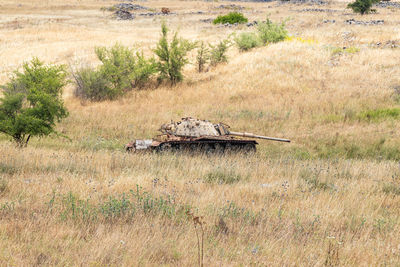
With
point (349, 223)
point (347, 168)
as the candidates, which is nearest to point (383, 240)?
point (349, 223)

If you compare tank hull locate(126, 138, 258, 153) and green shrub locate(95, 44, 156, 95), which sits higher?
green shrub locate(95, 44, 156, 95)

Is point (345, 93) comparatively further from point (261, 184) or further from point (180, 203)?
point (180, 203)

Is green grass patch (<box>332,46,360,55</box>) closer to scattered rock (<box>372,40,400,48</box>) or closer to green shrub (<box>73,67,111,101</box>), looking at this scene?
scattered rock (<box>372,40,400,48</box>)

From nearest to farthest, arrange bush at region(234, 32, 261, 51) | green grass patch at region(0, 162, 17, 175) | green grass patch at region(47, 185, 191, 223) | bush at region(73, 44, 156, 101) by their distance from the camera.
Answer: green grass patch at region(47, 185, 191, 223) < green grass patch at region(0, 162, 17, 175) < bush at region(73, 44, 156, 101) < bush at region(234, 32, 261, 51)

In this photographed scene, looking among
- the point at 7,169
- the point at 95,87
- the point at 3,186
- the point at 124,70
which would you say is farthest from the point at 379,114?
the point at 3,186

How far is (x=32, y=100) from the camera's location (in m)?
11.9

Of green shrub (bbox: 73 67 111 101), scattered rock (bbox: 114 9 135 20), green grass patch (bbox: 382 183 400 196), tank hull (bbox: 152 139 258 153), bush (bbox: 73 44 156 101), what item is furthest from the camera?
scattered rock (bbox: 114 9 135 20)

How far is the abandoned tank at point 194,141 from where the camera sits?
1134 cm

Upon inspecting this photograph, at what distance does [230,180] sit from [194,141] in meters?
3.32

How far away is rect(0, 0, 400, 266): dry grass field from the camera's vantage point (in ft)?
14.9

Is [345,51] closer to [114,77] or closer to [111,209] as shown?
[114,77]

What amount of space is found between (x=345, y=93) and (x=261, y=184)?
12.5m

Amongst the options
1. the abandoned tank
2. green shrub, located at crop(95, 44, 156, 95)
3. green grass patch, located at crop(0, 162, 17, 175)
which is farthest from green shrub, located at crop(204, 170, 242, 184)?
green shrub, located at crop(95, 44, 156, 95)

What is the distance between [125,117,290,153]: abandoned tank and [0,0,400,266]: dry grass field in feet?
1.71
